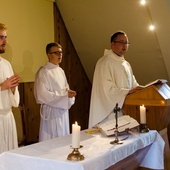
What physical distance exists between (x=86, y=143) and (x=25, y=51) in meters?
2.29

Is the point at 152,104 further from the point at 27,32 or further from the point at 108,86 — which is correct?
the point at 27,32

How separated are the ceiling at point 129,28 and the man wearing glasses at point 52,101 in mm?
1060

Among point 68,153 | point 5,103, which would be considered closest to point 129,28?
point 5,103

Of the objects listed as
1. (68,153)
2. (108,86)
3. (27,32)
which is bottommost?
(68,153)

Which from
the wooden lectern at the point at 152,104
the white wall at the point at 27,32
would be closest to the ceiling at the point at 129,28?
the white wall at the point at 27,32

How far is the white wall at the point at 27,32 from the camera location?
150 inches

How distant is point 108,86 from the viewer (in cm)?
289

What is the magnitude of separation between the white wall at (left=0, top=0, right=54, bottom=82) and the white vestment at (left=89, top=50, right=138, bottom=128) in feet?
4.32

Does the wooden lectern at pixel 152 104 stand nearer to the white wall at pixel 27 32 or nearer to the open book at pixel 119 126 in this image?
the open book at pixel 119 126

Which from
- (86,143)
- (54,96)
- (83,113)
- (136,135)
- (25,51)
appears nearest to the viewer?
(86,143)

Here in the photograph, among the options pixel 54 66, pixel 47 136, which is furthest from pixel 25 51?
pixel 47 136

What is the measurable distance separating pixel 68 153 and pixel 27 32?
261cm

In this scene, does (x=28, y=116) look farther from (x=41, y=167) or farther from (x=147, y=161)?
(x=41, y=167)

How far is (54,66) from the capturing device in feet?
12.0
